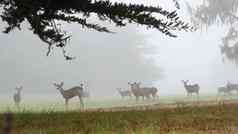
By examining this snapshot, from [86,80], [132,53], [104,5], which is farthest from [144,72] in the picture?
[104,5]

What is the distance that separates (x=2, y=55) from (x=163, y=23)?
6258 centimetres

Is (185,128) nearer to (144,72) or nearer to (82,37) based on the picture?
(144,72)

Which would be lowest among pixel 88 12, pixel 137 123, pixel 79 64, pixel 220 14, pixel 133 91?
pixel 137 123

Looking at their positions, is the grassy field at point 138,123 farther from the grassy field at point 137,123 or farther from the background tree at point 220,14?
the background tree at point 220,14

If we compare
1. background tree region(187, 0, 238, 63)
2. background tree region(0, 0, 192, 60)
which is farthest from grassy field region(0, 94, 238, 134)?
background tree region(187, 0, 238, 63)

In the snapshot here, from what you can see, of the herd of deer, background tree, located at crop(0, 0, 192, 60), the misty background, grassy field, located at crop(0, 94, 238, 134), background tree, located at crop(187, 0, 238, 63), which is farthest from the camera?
the misty background

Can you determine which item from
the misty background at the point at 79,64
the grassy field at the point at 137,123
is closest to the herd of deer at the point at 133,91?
the grassy field at the point at 137,123

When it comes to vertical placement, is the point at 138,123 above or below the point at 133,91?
below

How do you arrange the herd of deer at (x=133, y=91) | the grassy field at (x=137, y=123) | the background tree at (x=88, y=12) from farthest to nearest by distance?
the herd of deer at (x=133, y=91)
the background tree at (x=88, y=12)
the grassy field at (x=137, y=123)

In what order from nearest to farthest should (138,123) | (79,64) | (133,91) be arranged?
(138,123) < (133,91) < (79,64)

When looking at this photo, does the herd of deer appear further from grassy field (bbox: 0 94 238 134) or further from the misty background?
the misty background

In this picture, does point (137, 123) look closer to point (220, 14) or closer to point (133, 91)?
point (133, 91)

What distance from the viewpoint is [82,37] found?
83812 mm

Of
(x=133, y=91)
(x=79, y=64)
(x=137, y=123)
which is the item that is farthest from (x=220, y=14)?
(x=137, y=123)
